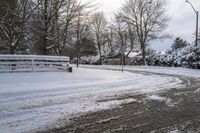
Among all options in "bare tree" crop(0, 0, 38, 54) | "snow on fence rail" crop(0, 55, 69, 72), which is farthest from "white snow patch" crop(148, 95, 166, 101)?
"bare tree" crop(0, 0, 38, 54)

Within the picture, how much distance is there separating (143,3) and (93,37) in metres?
19.1

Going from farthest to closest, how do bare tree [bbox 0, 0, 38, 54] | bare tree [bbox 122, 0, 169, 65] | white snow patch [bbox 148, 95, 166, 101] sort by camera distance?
bare tree [bbox 122, 0, 169, 65], bare tree [bbox 0, 0, 38, 54], white snow patch [bbox 148, 95, 166, 101]

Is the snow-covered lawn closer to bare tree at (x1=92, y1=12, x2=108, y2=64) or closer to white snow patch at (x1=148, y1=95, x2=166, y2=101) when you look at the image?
white snow patch at (x1=148, y1=95, x2=166, y2=101)

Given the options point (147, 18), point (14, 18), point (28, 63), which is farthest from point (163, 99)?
point (147, 18)

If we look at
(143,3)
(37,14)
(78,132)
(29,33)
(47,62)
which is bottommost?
(78,132)

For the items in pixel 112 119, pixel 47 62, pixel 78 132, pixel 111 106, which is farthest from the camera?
pixel 47 62

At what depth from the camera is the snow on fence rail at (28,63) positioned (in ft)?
53.8

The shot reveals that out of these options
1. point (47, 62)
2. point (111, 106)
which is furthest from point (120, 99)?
point (47, 62)

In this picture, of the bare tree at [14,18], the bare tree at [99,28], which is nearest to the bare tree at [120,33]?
the bare tree at [99,28]

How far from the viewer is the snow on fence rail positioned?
16391mm

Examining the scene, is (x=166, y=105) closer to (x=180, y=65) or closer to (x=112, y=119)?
(x=112, y=119)

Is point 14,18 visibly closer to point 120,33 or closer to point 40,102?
point 40,102

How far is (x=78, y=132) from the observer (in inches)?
232

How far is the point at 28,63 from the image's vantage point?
55.8ft
